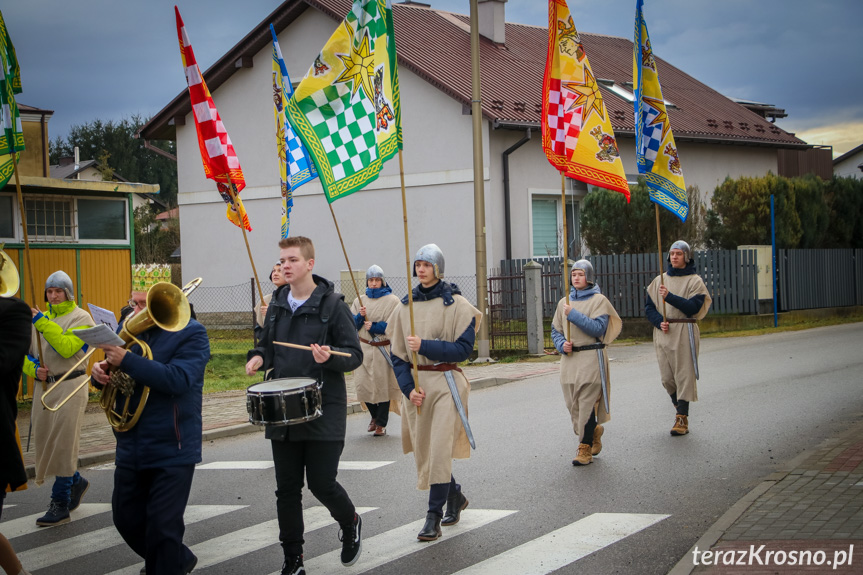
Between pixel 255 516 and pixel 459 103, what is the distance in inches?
736

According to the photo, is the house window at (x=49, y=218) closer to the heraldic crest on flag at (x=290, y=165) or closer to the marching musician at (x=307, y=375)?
the heraldic crest on flag at (x=290, y=165)

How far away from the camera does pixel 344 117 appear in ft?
24.9

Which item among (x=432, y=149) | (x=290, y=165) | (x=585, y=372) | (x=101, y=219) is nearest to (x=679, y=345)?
(x=585, y=372)

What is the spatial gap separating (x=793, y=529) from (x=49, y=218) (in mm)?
12393

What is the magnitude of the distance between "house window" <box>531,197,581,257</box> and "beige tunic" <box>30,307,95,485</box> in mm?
18774

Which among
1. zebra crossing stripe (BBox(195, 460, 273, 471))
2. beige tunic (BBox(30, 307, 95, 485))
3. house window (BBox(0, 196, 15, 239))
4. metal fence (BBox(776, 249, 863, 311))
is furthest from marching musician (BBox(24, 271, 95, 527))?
metal fence (BBox(776, 249, 863, 311))

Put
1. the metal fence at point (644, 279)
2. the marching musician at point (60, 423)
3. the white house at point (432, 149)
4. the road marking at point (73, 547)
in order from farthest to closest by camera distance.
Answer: the white house at point (432, 149), the metal fence at point (644, 279), the marching musician at point (60, 423), the road marking at point (73, 547)

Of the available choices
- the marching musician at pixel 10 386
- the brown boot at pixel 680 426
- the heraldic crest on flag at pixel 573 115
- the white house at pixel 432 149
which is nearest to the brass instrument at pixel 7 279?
the marching musician at pixel 10 386

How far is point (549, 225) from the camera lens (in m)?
26.4

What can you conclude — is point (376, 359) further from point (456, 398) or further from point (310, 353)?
point (310, 353)

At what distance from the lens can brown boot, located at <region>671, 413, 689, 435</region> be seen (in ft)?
32.3

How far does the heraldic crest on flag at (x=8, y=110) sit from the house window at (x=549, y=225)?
18.0m

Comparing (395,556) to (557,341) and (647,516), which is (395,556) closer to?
(647,516)

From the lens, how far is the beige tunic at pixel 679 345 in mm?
10070
